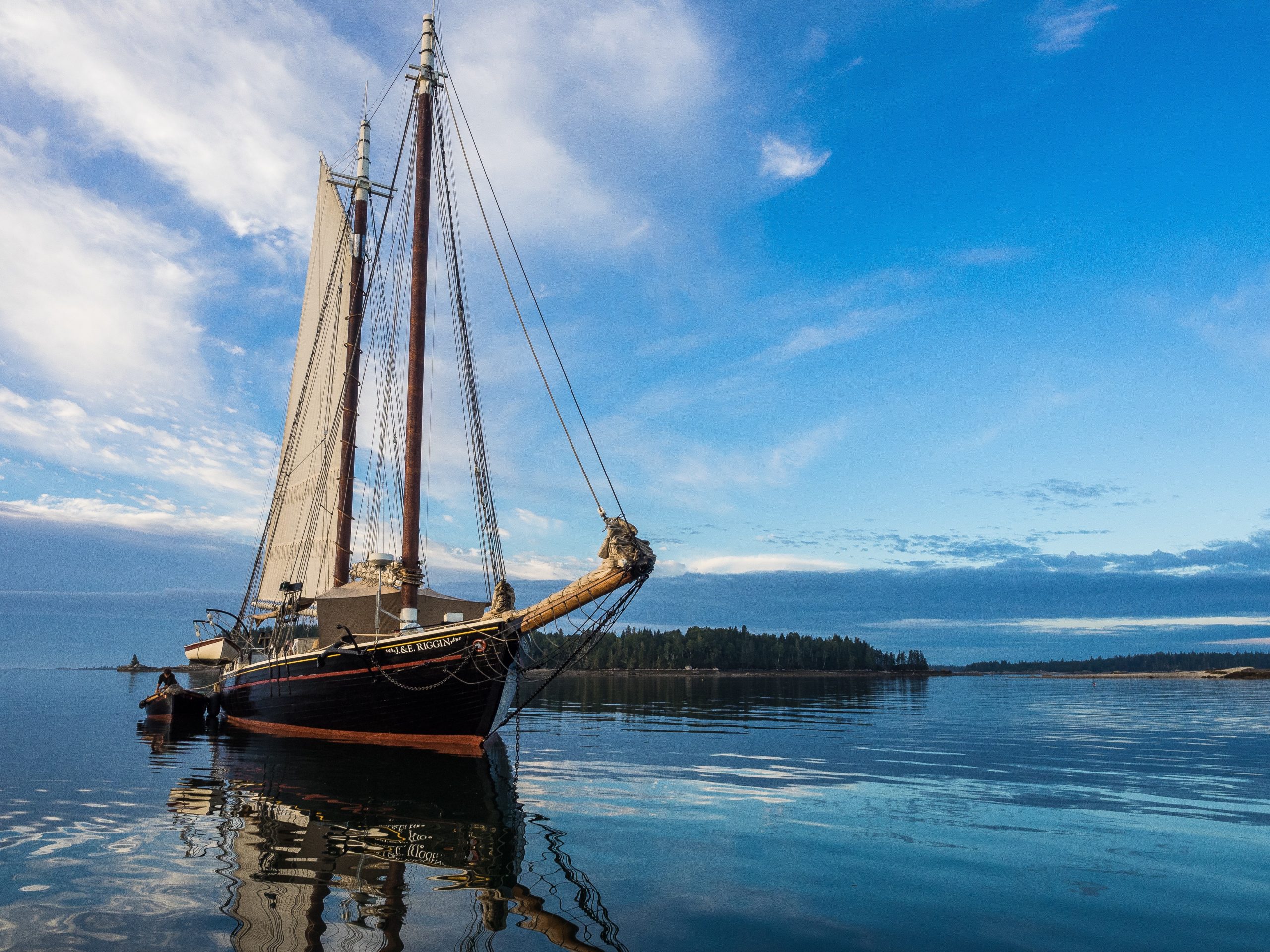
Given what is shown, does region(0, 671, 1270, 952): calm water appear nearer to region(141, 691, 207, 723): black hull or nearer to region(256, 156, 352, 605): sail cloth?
region(141, 691, 207, 723): black hull

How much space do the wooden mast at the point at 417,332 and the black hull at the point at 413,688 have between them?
1729 mm

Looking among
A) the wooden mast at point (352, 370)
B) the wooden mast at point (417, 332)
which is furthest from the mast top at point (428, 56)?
the wooden mast at point (352, 370)

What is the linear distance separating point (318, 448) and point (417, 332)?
17.9 metres

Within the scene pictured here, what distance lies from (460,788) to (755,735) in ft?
55.6

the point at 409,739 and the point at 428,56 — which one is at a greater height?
the point at 428,56

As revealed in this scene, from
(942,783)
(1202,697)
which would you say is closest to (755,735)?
(942,783)

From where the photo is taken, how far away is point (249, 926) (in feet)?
26.7

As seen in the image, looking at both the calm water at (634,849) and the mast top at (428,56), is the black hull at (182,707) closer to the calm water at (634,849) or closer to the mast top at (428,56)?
the calm water at (634,849)

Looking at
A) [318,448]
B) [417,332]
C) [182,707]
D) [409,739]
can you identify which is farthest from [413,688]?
[318,448]

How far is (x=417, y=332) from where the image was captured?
27.9 m

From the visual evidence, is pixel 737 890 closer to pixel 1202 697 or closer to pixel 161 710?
pixel 161 710

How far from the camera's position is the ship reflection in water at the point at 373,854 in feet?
26.9

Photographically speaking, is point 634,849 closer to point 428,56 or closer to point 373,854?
point 373,854

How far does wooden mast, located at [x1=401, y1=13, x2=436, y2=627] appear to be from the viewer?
26.0m
